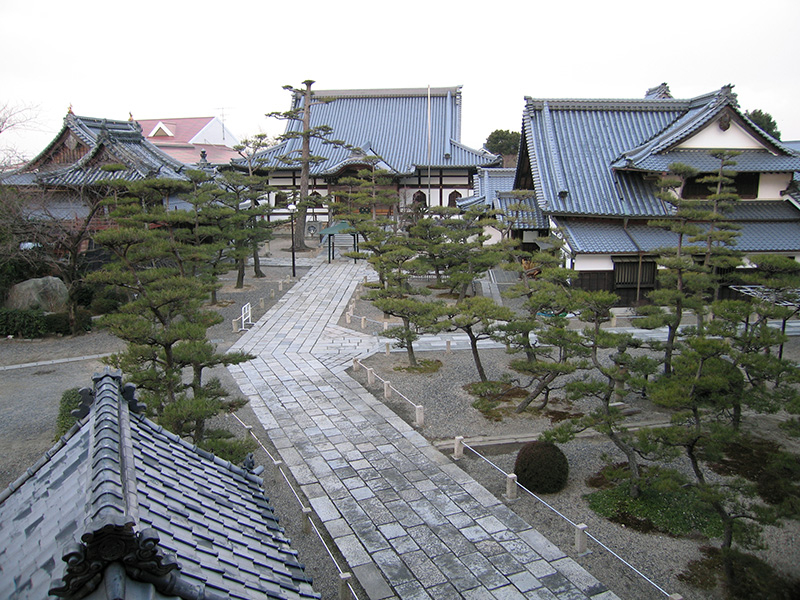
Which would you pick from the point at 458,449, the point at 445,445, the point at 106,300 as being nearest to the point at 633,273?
the point at 445,445

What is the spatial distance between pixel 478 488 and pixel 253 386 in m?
7.34

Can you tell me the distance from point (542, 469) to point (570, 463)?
1.36 metres

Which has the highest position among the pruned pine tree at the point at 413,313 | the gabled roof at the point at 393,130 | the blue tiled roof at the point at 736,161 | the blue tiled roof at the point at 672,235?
the gabled roof at the point at 393,130

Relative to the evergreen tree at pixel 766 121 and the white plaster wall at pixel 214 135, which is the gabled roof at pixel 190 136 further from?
Answer: the evergreen tree at pixel 766 121

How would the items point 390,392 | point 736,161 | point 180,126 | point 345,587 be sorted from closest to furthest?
point 345,587 < point 390,392 < point 736,161 < point 180,126

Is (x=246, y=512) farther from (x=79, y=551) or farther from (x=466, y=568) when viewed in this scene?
(x=466, y=568)

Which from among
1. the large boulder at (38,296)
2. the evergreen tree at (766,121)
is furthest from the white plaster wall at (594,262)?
the evergreen tree at (766,121)

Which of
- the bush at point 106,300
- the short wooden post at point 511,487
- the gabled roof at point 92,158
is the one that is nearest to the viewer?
the short wooden post at point 511,487

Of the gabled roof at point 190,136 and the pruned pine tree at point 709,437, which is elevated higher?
the gabled roof at point 190,136

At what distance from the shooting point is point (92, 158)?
77.3 feet

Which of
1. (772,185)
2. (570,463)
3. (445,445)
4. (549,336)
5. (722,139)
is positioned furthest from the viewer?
(772,185)

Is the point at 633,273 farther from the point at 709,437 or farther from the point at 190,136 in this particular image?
the point at 190,136

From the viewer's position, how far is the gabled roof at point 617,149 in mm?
20312

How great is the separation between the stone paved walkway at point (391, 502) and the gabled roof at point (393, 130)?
73.7ft
